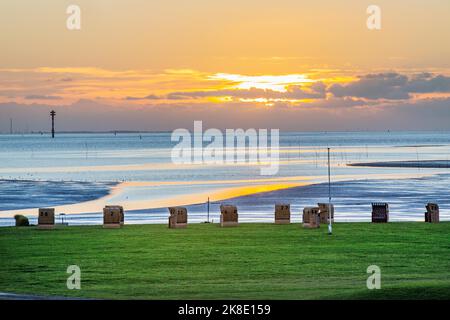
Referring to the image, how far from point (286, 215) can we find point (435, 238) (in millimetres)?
7393

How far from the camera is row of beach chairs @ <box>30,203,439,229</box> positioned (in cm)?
3481

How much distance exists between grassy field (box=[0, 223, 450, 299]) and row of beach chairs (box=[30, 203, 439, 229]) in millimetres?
514

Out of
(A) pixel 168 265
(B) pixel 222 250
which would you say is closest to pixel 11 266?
(A) pixel 168 265

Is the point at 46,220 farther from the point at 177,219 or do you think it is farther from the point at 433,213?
the point at 433,213

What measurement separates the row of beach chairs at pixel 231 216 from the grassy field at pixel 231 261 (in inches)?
20.2

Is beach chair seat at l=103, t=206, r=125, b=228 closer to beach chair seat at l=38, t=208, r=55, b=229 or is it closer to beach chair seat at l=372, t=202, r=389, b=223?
beach chair seat at l=38, t=208, r=55, b=229

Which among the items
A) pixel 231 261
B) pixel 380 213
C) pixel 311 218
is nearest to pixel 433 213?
pixel 380 213

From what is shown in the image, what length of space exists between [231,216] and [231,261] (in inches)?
380

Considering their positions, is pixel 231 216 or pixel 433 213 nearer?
pixel 231 216

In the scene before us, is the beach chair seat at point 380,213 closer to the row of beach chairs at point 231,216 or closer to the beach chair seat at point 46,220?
the row of beach chairs at point 231,216

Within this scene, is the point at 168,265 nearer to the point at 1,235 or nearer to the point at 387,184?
the point at 1,235

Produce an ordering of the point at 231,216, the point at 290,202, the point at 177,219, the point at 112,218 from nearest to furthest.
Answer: the point at 177,219, the point at 112,218, the point at 231,216, the point at 290,202

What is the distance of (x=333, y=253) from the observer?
2795 cm

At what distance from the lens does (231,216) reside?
36000 mm
